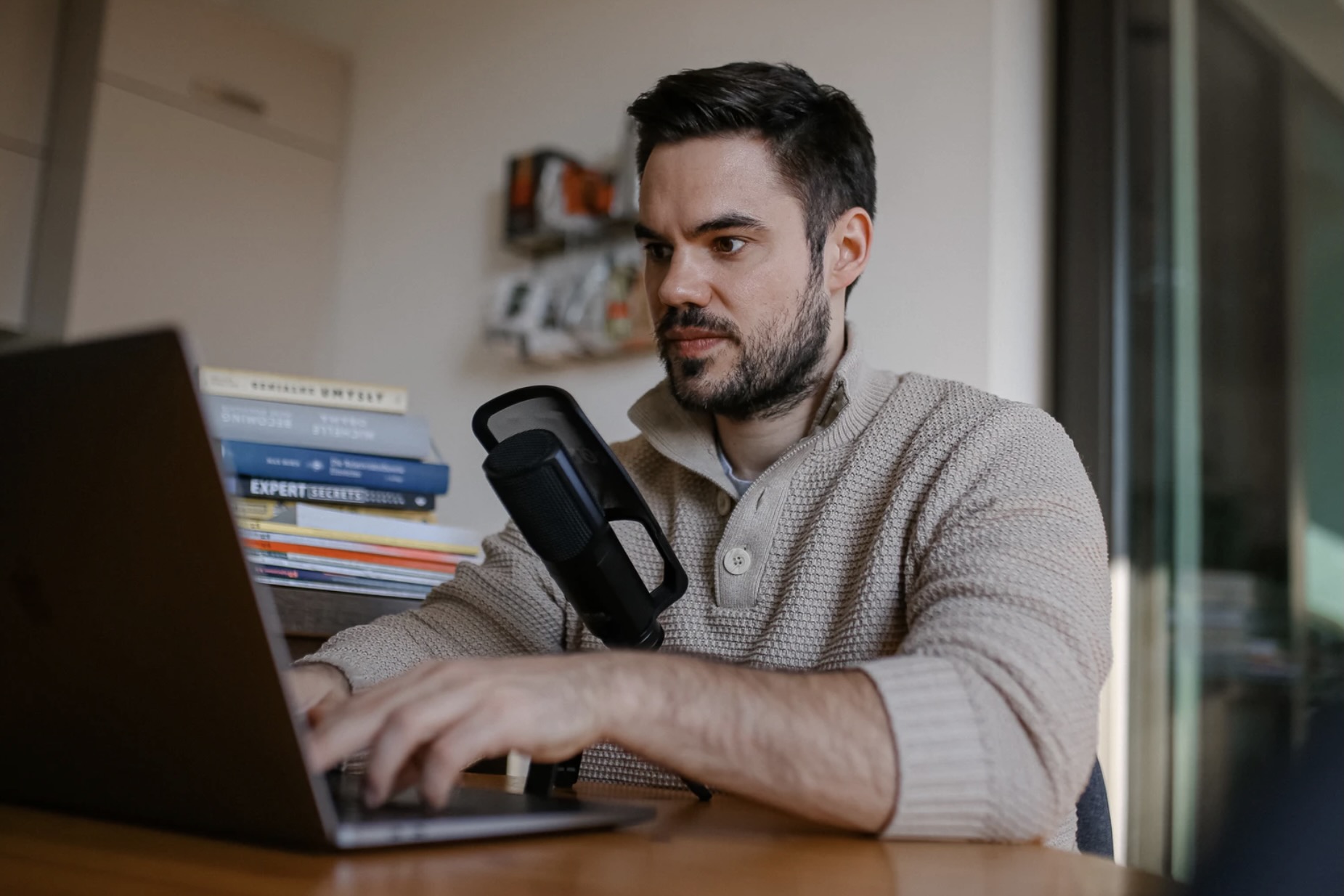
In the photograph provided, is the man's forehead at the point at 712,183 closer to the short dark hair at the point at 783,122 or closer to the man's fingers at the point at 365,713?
the short dark hair at the point at 783,122

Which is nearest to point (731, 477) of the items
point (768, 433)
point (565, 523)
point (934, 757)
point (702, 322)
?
point (768, 433)

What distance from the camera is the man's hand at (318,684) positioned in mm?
984

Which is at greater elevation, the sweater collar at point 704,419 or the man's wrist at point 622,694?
the sweater collar at point 704,419

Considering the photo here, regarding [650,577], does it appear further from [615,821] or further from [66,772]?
[66,772]

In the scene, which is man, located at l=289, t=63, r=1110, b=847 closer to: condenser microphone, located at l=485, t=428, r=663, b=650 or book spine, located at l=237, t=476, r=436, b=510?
condenser microphone, located at l=485, t=428, r=663, b=650

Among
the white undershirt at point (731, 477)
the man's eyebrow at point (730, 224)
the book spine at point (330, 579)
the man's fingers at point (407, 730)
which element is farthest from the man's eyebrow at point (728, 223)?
the man's fingers at point (407, 730)

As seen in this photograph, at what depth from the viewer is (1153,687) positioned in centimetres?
194

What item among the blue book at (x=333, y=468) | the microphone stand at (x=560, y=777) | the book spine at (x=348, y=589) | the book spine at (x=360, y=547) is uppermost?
the blue book at (x=333, y=468)

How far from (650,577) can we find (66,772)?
784mm

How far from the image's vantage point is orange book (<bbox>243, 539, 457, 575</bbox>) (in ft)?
5.09

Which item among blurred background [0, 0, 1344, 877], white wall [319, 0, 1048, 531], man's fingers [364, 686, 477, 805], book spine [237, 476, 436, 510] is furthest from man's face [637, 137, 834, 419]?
man's fingers [364, 686, 477, 805]

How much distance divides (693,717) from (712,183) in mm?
823

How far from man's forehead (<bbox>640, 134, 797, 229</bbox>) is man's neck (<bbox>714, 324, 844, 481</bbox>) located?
0.21m

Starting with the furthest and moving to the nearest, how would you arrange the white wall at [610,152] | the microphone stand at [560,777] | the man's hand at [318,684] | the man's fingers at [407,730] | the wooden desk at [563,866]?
the white wall at [610,152] → the man's hand at [318,684] → the microphone stand at [560,777] → the man's fingers at [407,730] → the wooden desk at [563,866]
